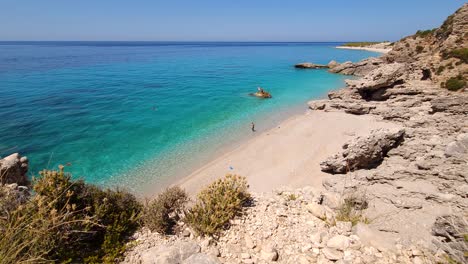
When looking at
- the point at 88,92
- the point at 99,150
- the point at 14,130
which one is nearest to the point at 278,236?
the point at 99,150

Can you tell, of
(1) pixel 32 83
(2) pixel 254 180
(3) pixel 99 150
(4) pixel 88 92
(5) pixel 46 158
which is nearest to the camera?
(2) pixel 254 180

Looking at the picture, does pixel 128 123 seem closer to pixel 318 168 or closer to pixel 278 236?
pixel 318 168

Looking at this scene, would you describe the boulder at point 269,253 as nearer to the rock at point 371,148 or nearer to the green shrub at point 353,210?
the green shrub at point 353,210

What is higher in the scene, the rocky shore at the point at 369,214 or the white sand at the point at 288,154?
the rocky shore at the point at 369,214

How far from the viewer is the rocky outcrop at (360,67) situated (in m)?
46.2

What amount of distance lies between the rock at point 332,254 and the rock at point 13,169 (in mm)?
9060

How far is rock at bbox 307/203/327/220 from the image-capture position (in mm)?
5979

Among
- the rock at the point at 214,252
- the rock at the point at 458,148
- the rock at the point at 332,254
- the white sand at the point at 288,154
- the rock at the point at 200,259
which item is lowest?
the white sand at the point at 288,154

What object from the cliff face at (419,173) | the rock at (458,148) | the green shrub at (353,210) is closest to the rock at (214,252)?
the green shrub at (353,210)

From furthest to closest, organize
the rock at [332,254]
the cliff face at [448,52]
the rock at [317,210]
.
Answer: the cliff face at [448,52] < the rock at [317,210] < the rock at [332,254]

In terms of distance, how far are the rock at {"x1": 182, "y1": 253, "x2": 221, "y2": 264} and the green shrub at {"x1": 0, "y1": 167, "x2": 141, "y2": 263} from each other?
1.58m

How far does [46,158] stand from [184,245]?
13351 millimetres

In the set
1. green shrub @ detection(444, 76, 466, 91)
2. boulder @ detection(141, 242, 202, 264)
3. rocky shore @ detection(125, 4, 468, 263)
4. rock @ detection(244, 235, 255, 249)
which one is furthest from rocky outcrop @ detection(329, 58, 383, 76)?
boulder @ detection(141, 242, 202, 264)

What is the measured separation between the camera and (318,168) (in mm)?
11680
